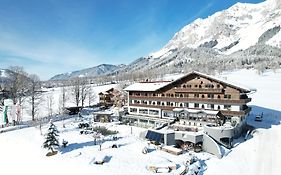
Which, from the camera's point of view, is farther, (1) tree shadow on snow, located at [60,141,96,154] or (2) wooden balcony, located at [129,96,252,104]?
(2) wooden balcony, located at [129,96,252,104]

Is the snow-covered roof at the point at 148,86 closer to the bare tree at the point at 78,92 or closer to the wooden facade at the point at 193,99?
the wooden facade at the point at 193,99

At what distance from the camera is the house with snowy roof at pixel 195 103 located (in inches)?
1721

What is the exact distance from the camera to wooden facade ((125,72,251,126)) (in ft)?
146

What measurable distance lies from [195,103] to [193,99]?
2.88 ft

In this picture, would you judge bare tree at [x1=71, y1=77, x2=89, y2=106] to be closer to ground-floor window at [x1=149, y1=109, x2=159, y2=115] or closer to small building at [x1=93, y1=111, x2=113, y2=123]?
small building at [x1=93, y1=111, x2=113, y2=123]

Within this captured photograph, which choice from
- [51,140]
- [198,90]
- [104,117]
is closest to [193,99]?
[198,90]

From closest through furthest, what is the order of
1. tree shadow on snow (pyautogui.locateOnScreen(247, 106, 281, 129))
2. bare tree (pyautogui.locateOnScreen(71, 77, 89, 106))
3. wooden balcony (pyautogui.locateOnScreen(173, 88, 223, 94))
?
wooden balcony (pyautogui.locateOnScreen(173, 88, 223, 94)) < tree shadow on snow (pyautogui.locateOnScreen(247, 106, 281, 129)) < bare tree (pyautogui.locateOnScreen(71, 77, 89, 106))

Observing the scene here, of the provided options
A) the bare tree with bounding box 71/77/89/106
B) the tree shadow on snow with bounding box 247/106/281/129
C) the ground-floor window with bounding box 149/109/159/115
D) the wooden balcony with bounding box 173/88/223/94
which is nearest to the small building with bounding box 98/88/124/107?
the bare tree with bounding box 71/77/89/106

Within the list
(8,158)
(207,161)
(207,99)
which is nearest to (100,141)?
(8,158)

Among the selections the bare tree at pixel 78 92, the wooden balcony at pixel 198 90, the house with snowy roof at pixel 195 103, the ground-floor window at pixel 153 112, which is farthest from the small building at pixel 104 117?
the bare tree at pixel 78 92

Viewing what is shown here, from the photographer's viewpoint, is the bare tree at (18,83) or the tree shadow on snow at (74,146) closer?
the tree shadow on snow at (74,146)

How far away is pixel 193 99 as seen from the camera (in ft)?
161

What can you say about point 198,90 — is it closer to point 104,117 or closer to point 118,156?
point 118,156

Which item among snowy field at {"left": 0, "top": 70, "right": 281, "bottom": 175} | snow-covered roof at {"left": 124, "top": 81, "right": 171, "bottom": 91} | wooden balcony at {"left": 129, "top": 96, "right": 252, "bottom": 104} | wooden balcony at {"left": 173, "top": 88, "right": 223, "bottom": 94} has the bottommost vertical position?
snowy field at {"left": 0, "top": 70, "right": 281, "bottom": 175}
